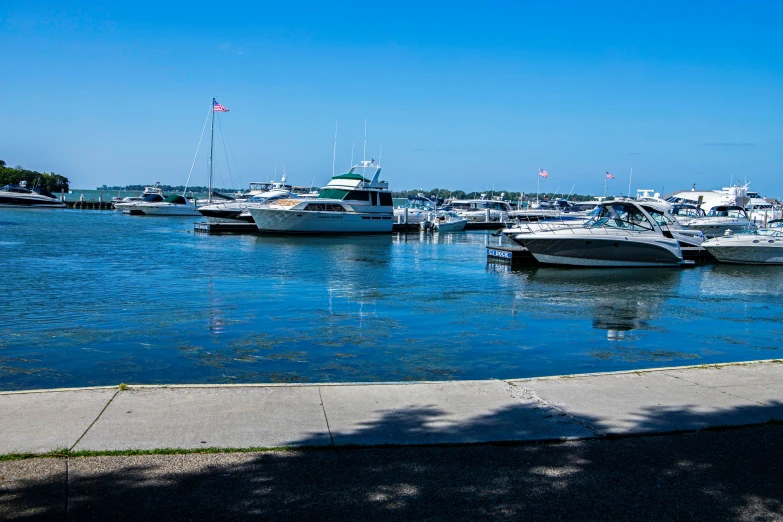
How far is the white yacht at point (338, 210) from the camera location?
52.3 metres

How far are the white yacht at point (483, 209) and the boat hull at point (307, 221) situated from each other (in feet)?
79.1

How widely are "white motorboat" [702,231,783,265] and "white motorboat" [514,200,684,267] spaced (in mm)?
3897

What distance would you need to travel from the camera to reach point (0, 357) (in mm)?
12102

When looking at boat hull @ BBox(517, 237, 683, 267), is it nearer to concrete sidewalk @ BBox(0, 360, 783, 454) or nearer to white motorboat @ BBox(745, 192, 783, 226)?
concrete sidewalk @ BBox(0, 360, 783, 454)

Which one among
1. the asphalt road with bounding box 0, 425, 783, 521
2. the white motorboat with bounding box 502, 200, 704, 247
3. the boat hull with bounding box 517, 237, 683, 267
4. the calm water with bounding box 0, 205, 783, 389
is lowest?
the calm water with bounding box 0, 205, 783, 389

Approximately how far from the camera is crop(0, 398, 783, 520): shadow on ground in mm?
5094

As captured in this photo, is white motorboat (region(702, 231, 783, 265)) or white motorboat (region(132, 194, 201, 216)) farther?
white motorboat (region(132, 194, 201, 216))

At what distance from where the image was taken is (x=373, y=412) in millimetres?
7492

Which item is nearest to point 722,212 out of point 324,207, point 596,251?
point 324,207

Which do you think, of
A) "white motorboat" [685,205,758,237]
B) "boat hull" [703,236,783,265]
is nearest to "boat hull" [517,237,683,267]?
"boat hull" [703,236,783,265]

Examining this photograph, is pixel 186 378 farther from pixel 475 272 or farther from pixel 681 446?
pixel 475 272

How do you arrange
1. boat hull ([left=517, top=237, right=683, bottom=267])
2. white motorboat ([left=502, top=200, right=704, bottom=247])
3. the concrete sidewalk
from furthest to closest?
white motorboat ([left=502, top=200, right=704, bottom=247])
boat hull ([left=517, top=237, right=683, bottom=267])
the concrete sidewalk

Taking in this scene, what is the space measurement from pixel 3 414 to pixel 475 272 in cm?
2505

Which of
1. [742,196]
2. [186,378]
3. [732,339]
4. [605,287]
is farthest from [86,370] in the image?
[742,196]
